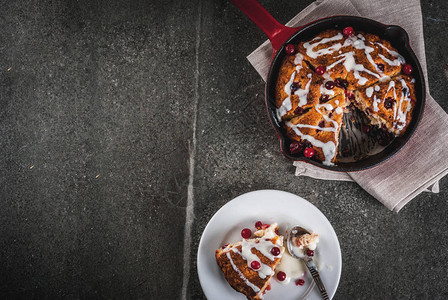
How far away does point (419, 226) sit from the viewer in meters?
2.05

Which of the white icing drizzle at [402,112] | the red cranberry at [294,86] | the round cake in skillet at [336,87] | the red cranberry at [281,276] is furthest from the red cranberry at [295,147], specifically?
the red cranberry at [281,276]

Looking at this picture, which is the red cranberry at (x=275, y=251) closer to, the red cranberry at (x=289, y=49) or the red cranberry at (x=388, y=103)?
the red cranberry at (x=388, y=103)

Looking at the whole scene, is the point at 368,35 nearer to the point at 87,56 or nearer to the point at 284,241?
the point at 284,241

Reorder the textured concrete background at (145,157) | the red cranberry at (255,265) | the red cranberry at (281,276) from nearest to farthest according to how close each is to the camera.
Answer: the red cranberry at (255,265) → the red cranberry at (281,276) → the textured concrete background at (145,157)

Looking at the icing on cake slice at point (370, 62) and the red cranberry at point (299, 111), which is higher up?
the red cranberry at point (299, 111)

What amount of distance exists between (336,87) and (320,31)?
303 mm

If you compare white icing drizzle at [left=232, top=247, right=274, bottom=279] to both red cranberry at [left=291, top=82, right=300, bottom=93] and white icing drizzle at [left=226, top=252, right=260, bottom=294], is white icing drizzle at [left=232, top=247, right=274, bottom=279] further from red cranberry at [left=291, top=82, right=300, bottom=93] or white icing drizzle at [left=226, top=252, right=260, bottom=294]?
red cranberry at [left=291, top=82, right=300, bottom=93]

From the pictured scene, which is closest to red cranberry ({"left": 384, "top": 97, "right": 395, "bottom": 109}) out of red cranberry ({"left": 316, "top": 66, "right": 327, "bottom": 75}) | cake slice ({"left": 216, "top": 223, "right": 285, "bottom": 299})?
red cranberry ({"left": 316, "top": 66, "right": 327, "bottom": 75})

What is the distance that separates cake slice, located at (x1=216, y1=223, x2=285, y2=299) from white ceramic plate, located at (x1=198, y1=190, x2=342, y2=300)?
0.29 ft

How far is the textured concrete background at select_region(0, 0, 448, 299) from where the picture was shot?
206 centimetres

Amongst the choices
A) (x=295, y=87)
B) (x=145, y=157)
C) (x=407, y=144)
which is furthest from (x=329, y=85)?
(x=145, y=157)

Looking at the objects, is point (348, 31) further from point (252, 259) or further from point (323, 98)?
point (252, 259)

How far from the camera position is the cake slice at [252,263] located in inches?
71.9

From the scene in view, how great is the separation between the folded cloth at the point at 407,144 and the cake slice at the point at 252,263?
588mm
